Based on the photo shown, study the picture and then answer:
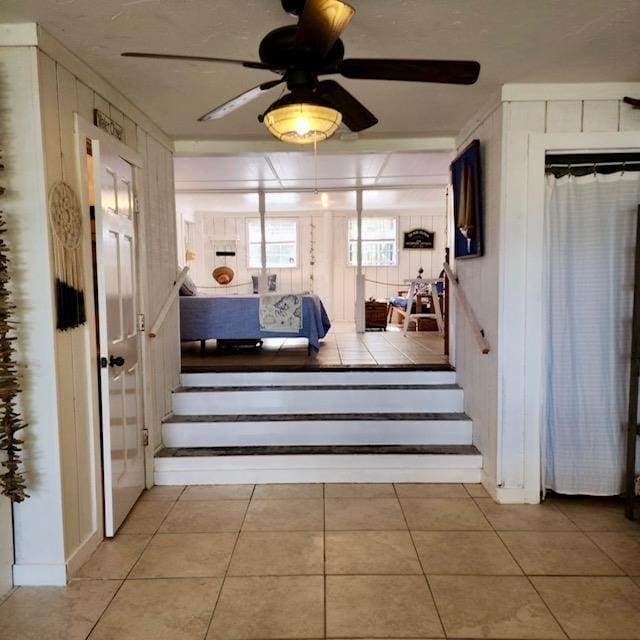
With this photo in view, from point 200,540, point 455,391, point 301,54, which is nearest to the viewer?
point 301,54

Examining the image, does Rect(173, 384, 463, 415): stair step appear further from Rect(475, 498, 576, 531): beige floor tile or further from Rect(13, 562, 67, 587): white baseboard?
Rect(13, 562, 67, 587): white baseboard

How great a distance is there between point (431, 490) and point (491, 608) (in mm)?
1135

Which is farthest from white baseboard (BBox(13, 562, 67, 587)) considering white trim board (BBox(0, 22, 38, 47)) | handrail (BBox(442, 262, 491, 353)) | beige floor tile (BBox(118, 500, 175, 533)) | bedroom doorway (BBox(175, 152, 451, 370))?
bedroom doorway (BBox(175, 152, 451, 370))

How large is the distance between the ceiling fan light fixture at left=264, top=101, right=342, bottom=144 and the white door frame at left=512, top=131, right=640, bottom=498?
62.2 inches

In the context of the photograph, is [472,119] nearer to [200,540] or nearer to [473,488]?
[473,488]

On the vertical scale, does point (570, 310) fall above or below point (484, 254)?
below

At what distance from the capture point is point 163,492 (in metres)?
3.14

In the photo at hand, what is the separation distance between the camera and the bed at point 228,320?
489 centimetres

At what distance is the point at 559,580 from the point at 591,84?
264 centimetres

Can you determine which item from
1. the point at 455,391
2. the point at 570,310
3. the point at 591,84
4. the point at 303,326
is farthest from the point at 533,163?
the point at 303,326

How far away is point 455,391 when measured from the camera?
144 inches

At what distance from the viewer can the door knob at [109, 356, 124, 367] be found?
2508 mm

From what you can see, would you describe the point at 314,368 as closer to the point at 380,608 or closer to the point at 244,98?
the point at 380,608

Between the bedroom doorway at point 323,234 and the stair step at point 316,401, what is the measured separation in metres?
2.10
